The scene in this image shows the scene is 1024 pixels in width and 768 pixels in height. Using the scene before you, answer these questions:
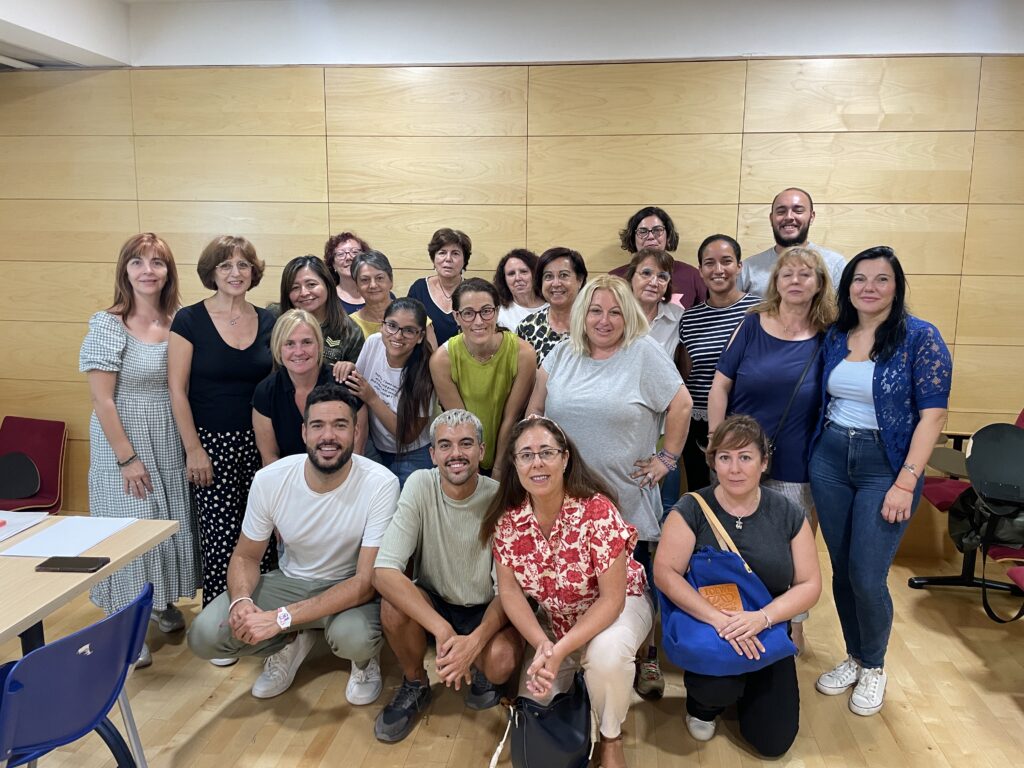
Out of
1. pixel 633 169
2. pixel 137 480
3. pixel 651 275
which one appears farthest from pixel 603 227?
pixel 137 480

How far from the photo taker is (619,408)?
2492mm

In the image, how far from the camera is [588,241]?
4.07 metres

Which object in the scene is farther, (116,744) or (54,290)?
(54,290)

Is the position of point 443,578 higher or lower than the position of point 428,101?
lower

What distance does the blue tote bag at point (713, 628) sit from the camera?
2227 millimetres

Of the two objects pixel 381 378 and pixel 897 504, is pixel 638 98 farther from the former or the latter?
pixel 897 504

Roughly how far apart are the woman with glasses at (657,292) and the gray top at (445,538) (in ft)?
3.45

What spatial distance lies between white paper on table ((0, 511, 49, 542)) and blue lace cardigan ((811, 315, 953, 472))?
9.20 feet

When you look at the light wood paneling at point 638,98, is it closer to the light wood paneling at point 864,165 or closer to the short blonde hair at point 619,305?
the light wood paneling at point 864,165

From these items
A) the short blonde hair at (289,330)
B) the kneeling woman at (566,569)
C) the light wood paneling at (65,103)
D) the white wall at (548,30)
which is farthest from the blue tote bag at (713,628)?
the light wood paneling at (65,103)

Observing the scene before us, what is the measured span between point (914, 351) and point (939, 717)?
134cm

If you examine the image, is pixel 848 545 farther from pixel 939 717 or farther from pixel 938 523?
pixel 938 523

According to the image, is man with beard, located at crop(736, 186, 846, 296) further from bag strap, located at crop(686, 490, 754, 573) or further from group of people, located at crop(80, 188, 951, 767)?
bag strap, located at crop(686, 490, 754, 573)

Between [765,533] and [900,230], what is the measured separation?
2.40m
